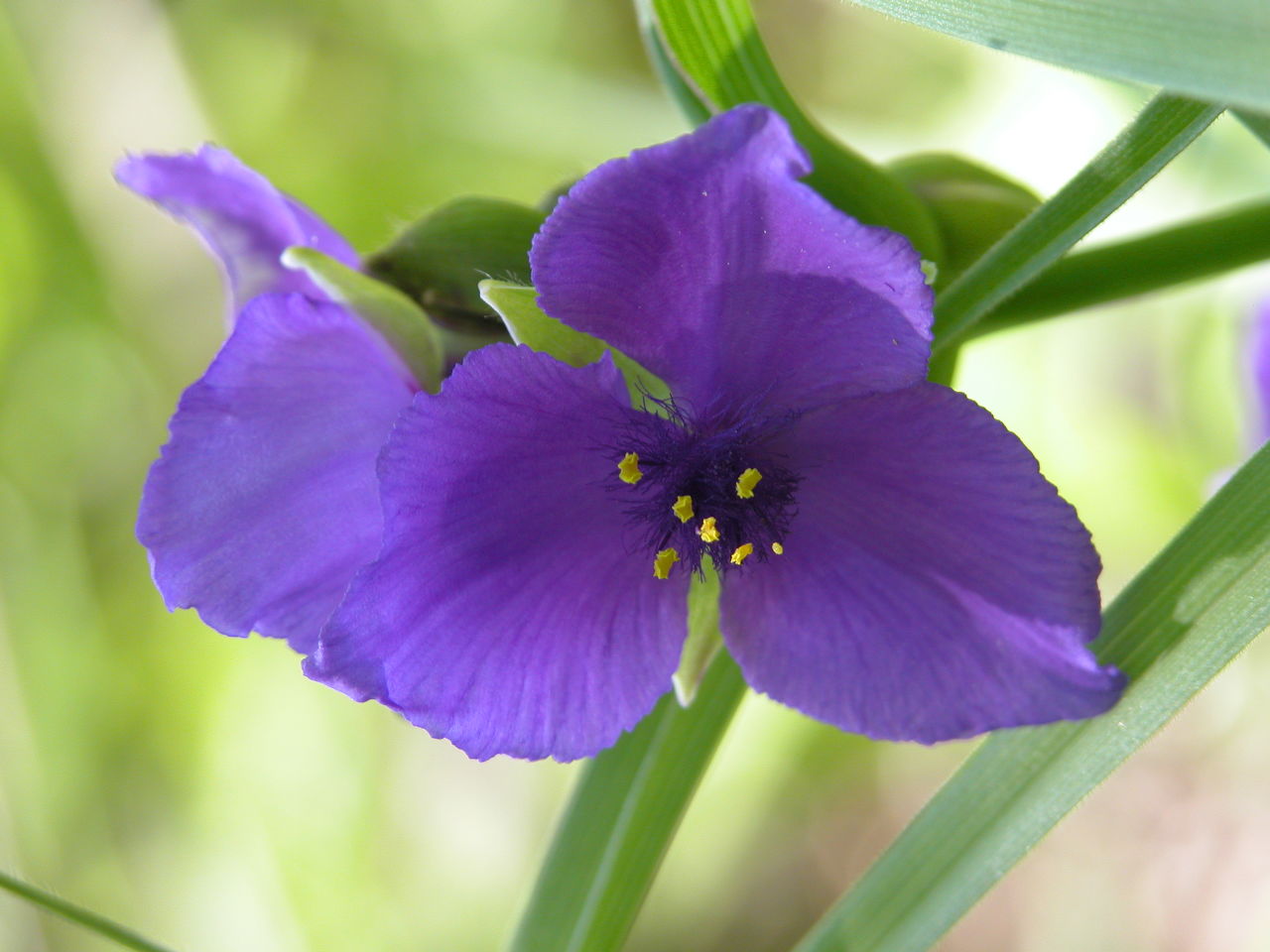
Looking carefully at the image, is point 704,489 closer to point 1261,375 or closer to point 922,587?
point 922,587

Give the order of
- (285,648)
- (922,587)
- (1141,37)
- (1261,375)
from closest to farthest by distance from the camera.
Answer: (1141,37) → (922,587) → (1261,375) → (285,648)

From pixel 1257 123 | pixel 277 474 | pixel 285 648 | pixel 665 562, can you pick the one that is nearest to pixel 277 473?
pixel 277 474

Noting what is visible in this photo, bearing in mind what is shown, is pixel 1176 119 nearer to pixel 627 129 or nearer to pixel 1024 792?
pixel 1024 792

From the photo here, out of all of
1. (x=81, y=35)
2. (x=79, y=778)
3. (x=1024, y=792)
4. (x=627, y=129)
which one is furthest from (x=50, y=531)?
(x=1024, y=792)

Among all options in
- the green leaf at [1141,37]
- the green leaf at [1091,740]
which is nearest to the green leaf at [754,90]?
the green leaf at [1141,37]

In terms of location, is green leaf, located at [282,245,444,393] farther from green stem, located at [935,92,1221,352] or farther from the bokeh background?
the bokeh background

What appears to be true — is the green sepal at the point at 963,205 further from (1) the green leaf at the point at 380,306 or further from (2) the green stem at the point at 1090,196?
(1) the green leaf at the point at 380,306
